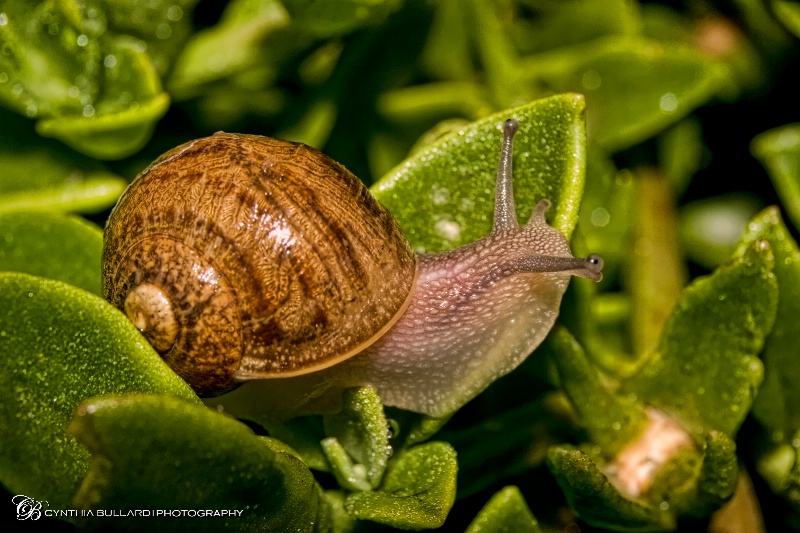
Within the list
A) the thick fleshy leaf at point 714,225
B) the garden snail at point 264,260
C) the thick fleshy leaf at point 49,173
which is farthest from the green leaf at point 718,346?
the thick fleshy leaf at point 49,173

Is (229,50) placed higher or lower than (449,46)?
higher

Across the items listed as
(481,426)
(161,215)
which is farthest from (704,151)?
(161,215)

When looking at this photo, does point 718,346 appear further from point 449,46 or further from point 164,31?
point 164,31

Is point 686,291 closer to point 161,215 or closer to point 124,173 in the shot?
point 161,215

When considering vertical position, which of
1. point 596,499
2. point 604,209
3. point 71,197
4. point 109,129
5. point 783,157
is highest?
point 109,129

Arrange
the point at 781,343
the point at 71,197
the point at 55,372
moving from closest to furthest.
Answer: the point at 55,372
the point at 781,343
the point at 71,197

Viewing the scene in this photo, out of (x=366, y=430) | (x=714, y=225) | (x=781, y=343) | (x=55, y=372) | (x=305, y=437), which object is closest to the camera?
(x=55, y=372)

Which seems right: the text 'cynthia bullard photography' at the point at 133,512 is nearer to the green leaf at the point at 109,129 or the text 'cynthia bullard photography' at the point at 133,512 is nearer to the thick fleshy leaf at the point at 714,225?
the green leaf at the point at 109,129
